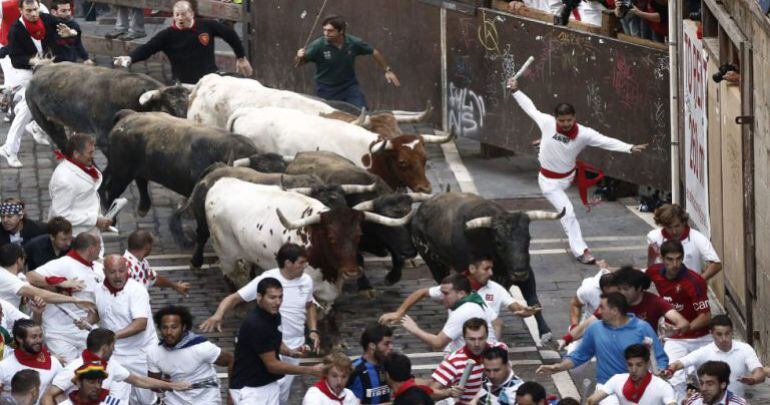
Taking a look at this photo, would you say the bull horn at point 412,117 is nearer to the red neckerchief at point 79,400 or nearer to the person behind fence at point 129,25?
the person behind fence at point 129,25

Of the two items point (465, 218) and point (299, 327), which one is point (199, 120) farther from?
point (299, 327)

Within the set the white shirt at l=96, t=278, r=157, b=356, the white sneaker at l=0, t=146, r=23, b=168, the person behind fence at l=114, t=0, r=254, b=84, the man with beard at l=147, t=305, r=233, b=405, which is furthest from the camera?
the white sneaker at l=0, t=146, r=23, b=168

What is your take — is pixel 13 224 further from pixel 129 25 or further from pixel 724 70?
pixel 129 25

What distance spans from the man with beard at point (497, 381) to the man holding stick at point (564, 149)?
6.43 metres

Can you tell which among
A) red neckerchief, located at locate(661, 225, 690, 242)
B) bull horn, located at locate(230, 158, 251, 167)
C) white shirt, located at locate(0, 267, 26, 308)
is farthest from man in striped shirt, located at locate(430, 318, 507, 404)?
bull horn, located at locate(230, 158, 251, 167)

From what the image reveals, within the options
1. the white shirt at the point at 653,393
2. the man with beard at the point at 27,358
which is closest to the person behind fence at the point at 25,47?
the man with beard at the point at 27,358

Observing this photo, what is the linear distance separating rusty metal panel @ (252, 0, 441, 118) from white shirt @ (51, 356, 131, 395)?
12507 mm

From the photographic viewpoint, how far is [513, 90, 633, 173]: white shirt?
21016 millimetres

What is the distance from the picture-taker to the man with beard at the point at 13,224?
17.6 m

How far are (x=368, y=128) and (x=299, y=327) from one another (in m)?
6.38

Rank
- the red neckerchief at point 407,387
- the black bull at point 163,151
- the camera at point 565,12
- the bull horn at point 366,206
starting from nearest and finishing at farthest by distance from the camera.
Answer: the red neckerchief at point 407,387 → the bull horn at point 366,206 → the black bull at point 163,151 → the camera at point 565,12

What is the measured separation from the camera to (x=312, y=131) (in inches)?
881

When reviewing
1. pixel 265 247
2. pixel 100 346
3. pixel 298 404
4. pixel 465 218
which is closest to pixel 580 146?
pixel 465 218

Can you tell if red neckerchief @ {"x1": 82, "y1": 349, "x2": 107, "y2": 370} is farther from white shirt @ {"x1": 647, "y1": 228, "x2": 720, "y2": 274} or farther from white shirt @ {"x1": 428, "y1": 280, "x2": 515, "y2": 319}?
white shirt @ {"x1": 647, "y1": 228, "x2": 720, "y2": 274}
